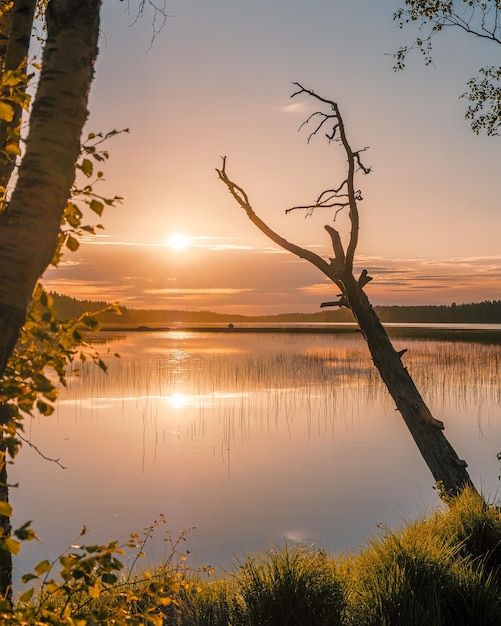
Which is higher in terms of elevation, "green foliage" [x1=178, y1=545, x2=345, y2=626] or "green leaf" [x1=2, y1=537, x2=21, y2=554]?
"green leaf" [x1=2, y1=537, x2=21, y2=554]

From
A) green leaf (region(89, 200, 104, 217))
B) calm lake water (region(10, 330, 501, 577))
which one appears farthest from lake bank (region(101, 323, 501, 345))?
green leaf (region(89, 200, 104, 217))

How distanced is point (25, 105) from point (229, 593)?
5480mm

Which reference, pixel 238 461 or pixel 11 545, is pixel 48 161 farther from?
pixel 238 461

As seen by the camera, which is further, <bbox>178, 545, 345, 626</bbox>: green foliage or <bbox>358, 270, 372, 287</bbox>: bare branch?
<bbox>358, 270, 372, 287</bbox>: bare branch

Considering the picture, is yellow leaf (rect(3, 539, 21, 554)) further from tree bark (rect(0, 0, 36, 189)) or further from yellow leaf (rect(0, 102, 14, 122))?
tree bark (rect(0, 0, 36, 189))

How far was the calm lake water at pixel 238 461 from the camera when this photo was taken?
41.5ft

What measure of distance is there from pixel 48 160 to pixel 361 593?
5345 millimetres

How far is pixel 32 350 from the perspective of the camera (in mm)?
3283

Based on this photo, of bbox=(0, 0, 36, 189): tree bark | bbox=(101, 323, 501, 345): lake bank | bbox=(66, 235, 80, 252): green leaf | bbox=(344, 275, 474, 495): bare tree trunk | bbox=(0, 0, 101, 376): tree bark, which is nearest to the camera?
bbox=(0, 0, 101, 376): tree bark

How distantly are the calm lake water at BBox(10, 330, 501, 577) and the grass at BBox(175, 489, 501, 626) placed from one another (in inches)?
97.6

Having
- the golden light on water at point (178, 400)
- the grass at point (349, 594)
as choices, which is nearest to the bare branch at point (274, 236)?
the grass at point (349, 594)

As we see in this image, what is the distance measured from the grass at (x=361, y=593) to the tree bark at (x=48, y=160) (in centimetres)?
423

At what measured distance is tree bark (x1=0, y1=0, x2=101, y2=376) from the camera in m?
2.67

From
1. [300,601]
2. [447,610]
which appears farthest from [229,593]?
[447,610]
